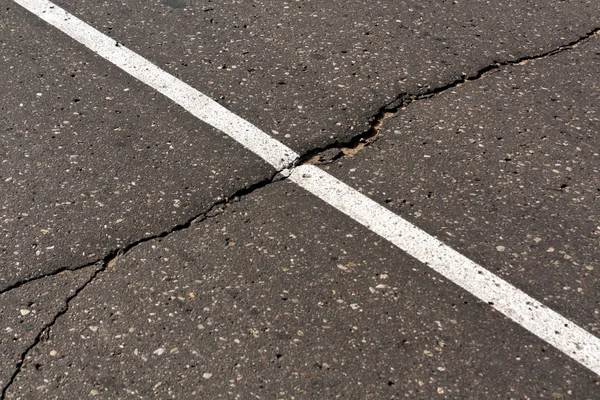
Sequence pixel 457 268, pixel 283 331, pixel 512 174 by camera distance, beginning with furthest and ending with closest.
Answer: pixel 512 174 → pixel 457 268 → pixel 283 331

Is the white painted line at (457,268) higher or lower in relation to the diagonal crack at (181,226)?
higher

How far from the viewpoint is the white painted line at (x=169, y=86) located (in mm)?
3859

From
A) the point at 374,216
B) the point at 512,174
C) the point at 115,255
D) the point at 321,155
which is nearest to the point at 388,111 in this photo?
the point at 321,155

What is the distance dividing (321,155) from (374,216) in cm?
53

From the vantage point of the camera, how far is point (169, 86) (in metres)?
4.32

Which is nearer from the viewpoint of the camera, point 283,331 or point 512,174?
point 283,331

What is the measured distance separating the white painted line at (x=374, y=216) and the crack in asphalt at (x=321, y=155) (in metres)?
0.12

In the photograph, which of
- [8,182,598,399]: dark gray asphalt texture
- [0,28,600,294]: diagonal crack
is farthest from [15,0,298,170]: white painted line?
[8,182,598,399]: dark gray asphalt texture

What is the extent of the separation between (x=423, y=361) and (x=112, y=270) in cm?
132

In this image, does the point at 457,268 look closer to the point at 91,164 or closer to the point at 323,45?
the point at 91,164

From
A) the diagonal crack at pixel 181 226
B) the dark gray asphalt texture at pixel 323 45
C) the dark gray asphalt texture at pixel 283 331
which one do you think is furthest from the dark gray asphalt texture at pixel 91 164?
the dark gray asphalt texture at pixel 323 45

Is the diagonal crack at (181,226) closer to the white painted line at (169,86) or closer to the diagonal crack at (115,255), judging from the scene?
the diagonal crack at (115,255)

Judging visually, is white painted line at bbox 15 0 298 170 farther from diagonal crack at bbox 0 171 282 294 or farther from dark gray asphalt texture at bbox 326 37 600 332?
dark gray asphalt texture at bbox 326 37 600 332

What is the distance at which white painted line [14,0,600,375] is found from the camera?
9.68ft
